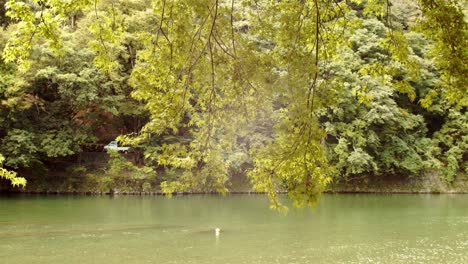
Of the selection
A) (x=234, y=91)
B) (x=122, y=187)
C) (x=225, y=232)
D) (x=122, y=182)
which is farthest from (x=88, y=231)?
(x=122, y=182)

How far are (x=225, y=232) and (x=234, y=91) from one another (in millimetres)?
8383

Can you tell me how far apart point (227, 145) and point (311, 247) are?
21.4 feet

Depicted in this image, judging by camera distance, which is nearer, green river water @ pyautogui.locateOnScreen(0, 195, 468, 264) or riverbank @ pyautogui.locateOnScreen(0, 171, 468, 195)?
green river water @ pyautogui.locateOnScreen(0, 195, 468, 264)

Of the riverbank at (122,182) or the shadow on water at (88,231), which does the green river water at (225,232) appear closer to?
the shadow on water at (88,231)

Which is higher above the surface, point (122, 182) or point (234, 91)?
point (234, 91)

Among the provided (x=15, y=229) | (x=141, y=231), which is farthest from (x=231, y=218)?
(x=15, y=229)

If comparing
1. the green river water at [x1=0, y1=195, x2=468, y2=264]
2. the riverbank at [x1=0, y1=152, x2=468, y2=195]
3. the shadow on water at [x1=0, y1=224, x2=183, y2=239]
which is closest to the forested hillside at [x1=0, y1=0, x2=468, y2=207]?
the riverbank at [x1=0, y1=152, x2=468, y2=195]

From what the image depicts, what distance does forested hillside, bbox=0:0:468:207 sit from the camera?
4.63 metres

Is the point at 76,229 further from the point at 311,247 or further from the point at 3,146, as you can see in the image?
the point at 3,146

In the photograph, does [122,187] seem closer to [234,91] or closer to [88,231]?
[88,231]

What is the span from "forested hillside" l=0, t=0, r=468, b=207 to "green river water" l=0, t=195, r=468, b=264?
1.88 metres

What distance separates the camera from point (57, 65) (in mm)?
21422

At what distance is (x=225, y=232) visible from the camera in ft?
43.0

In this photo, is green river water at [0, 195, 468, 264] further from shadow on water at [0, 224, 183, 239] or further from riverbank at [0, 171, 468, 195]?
riverbank at [0, 171, 468, 195]
